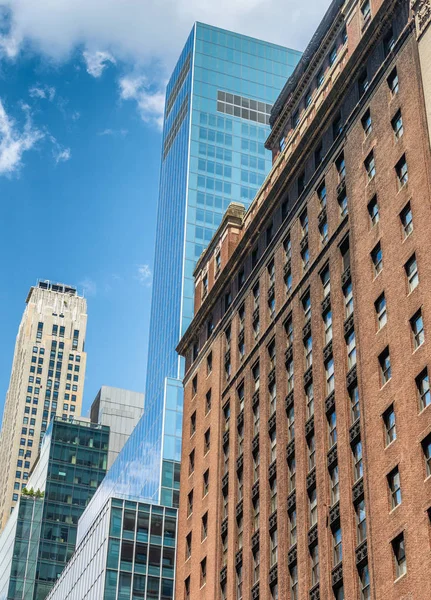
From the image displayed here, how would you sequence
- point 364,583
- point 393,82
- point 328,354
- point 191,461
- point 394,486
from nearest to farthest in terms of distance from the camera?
point 394,486 < point 364,583 < point 393,82 < point 328,354 < point 191,461

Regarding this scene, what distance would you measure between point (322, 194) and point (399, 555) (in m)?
26.6

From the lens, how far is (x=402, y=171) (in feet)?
181

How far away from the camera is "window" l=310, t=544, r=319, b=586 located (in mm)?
53625

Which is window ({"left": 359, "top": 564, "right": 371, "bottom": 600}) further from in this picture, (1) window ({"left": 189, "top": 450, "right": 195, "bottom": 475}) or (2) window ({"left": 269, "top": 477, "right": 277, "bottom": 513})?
(1) window ({"left": 189, "top": 450, "right": 195, "bottom": 475})

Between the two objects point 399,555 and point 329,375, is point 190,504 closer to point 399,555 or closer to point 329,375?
point 329,375

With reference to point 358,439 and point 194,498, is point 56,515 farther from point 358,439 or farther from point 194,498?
point 358,439

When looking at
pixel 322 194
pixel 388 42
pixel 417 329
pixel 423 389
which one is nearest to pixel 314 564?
pixel 423 389

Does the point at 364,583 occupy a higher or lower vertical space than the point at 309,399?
lower

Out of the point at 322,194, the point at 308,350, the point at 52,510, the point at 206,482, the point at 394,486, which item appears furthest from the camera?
the point at 52,510

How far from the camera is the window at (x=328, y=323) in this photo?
59.4 metres

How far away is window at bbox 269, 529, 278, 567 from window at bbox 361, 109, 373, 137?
23.2 m

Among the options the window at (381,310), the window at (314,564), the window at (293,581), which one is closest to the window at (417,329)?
the window at (381,310)

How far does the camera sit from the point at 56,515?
160875mm

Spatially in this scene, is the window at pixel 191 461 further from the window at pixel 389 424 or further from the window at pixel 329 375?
the window at pixel 389 424
